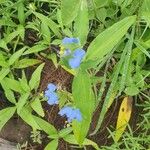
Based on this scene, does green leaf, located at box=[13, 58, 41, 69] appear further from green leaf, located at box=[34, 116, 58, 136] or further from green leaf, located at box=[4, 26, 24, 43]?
green leaf, located at box=[34, 116, 58, 136]

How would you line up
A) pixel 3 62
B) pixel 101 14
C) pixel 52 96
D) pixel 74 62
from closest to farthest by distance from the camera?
pixel 74 62, pixel 52 96, pixel 101 14, pixel 3 62

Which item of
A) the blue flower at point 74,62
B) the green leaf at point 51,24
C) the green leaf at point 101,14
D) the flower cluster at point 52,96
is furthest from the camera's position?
the green leaf at point 51,24

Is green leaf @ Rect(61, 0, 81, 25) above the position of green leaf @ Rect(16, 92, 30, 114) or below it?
above

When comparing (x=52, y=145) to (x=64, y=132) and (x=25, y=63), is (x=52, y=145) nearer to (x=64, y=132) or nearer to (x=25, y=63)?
(x=64, y=132)

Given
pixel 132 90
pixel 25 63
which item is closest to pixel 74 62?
pixel 132 90

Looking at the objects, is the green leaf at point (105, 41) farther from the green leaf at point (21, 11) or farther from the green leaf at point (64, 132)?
the green leaf at point (21, 11)

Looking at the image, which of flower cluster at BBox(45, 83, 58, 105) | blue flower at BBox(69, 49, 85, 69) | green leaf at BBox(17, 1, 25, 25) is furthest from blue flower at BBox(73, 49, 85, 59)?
green leaf at BBox(17, 1, 25, 25)

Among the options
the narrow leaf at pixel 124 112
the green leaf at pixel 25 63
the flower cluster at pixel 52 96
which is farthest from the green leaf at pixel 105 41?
the green leaf at pixel 25 63
